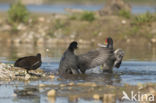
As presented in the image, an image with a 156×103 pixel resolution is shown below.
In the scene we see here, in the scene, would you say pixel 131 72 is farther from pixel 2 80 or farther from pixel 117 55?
pixel 2 80

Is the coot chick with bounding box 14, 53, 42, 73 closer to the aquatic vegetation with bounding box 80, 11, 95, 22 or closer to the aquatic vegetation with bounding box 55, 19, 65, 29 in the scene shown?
the aquatic vegetation with bounding box 55, 19, 65, 29

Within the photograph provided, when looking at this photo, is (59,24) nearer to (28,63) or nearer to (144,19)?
(144,19)

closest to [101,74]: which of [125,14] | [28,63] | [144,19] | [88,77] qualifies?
[88,77]

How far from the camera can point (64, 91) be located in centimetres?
1316

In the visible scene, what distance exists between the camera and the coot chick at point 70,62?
17.4 metres

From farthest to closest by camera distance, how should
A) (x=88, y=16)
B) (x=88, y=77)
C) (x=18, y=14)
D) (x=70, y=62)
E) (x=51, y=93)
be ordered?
1. (x=18, y=14)
2. (x=88, y=16)
3. (x=70, y=62)
4. (x=88, y=77)
5. (x=51, y=93)

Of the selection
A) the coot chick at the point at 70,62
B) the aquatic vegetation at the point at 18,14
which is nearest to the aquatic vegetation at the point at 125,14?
the aquatic vegetation at the point at 18,14

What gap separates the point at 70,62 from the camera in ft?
57.2

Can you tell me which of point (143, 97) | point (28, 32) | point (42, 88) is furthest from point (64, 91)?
point (28, 32)

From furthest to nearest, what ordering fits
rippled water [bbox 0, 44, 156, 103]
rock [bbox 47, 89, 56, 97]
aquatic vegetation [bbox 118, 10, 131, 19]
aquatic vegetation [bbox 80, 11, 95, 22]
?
aquatic vegetation [bbox 80, 11, 95, 22] → aquatic vegetation [bbox 118, 10, 131, 19] → rock [bbox 47, 89, 56, 97] → rippled water [bbox 0, 44, 156, 103]

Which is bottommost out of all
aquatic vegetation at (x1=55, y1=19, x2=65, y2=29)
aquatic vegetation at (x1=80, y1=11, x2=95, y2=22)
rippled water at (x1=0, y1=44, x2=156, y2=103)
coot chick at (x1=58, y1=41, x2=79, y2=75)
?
rippled water at (x1=0, y1=44, x2=156, y2=103)

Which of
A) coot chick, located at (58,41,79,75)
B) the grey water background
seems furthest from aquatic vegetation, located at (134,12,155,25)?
coot chick, located at (58,41,79,75)

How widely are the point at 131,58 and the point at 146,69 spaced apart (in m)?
4.32

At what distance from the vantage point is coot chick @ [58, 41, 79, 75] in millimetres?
17438
